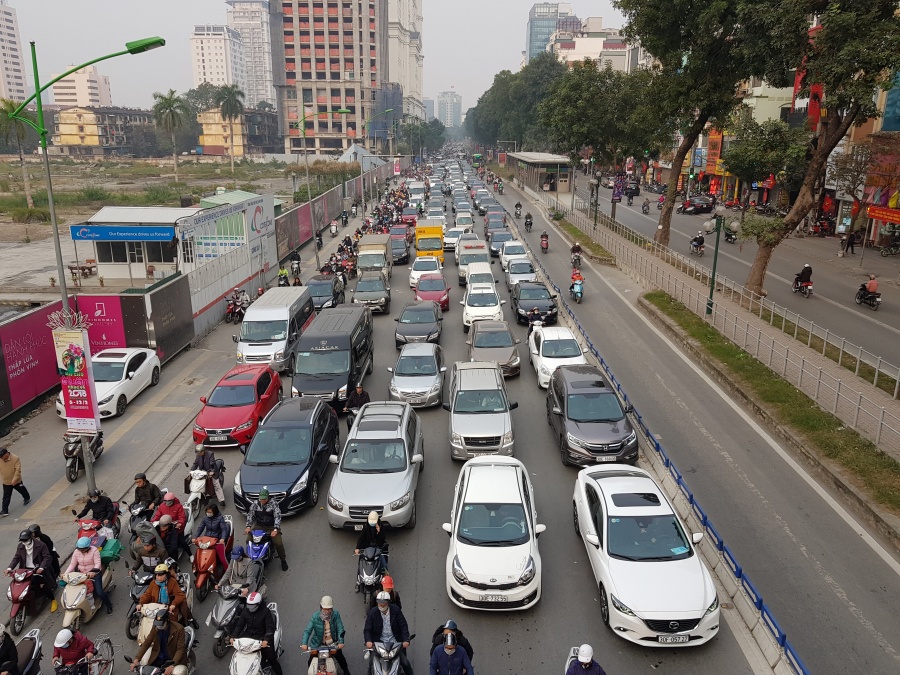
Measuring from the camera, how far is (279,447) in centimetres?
1330

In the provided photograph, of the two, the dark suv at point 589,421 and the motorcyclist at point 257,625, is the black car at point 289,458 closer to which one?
the motorcyclist at point 257,625

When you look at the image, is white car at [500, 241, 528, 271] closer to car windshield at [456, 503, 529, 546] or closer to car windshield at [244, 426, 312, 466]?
car windshield at [244, 426, 312, 466]

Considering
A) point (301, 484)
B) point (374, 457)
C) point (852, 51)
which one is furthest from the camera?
point (852, 51)

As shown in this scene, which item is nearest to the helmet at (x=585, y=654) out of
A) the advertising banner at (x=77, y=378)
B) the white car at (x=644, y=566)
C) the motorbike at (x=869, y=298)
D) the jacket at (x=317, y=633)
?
the white car at (x=644, y=566)

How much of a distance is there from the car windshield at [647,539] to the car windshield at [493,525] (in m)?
1.34

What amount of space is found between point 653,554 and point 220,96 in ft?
439

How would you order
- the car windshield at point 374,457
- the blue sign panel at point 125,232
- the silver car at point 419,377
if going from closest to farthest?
1. the car windshield at point 374,457
2. the silver car at point 419,377
3. the blue sign panel at point 125,232

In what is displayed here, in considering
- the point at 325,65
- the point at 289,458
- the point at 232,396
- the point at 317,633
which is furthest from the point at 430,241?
Result: the point at 325,65

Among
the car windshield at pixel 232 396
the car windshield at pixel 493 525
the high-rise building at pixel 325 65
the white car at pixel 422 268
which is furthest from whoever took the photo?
the high-rise building at pixel 325 65

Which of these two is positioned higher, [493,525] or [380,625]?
[493,525]

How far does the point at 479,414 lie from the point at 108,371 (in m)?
10.8

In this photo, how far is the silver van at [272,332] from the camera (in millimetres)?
20844

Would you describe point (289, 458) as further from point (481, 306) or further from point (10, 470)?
point (481, 306)

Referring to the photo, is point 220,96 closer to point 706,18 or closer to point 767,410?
point 706,18
